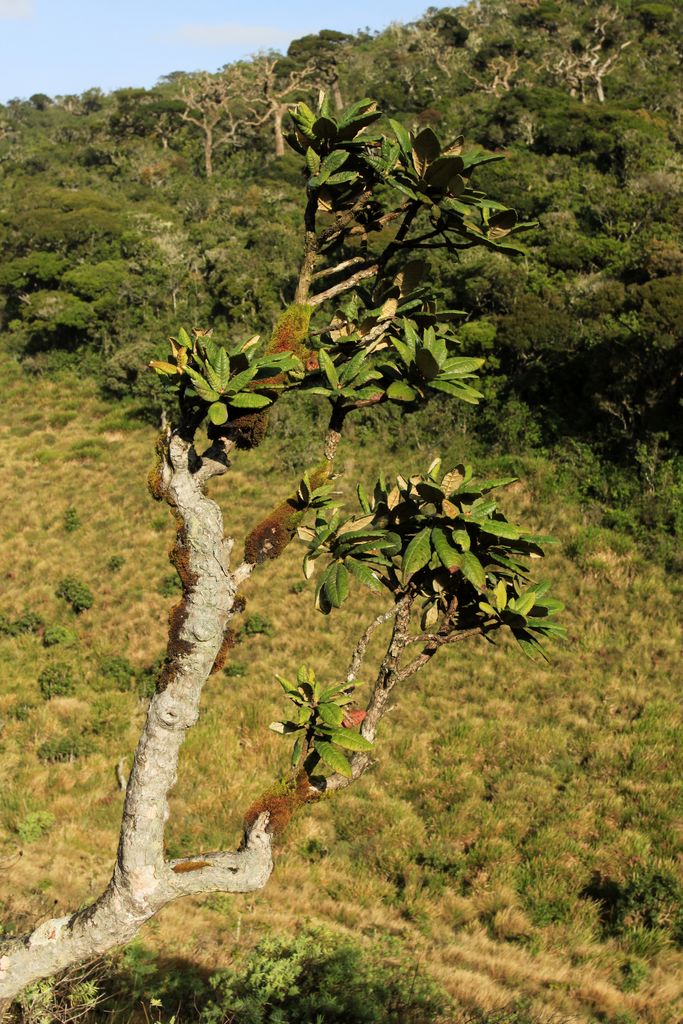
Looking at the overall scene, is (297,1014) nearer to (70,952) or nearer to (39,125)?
(70,952)

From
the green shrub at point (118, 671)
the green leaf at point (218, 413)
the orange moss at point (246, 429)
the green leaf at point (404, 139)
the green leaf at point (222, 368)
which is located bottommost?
the green shrub at point (118, 671)

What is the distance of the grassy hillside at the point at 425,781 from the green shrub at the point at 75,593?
0.70 ft

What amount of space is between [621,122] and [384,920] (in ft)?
118

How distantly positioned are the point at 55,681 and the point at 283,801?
451 inches

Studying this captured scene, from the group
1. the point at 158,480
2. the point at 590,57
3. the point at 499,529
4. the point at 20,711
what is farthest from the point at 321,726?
the point at 590,57

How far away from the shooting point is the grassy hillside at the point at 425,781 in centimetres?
679

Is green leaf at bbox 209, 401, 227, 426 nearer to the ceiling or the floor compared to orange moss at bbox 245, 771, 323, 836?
nearer to the ceiling

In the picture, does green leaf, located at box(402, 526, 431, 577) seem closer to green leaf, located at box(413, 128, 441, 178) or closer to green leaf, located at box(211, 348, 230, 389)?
green leaf, located at box(211, 348, 230, 389)

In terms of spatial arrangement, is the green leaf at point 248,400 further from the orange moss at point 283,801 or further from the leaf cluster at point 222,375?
the orange moss at point 283,801

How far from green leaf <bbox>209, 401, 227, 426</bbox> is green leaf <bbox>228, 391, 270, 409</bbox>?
7 centimetres

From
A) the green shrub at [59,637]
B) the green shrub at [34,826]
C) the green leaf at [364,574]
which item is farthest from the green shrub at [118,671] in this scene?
the green leaf at [364,574]

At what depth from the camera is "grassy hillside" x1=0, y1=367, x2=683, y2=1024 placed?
22.3 ft

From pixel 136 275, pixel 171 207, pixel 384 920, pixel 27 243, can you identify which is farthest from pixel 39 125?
pixel 384 920

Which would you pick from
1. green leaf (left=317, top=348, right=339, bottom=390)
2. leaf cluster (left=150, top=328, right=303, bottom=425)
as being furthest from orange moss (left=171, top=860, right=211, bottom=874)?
green leaf (left=317, top=348, right=339, bottom=390)
